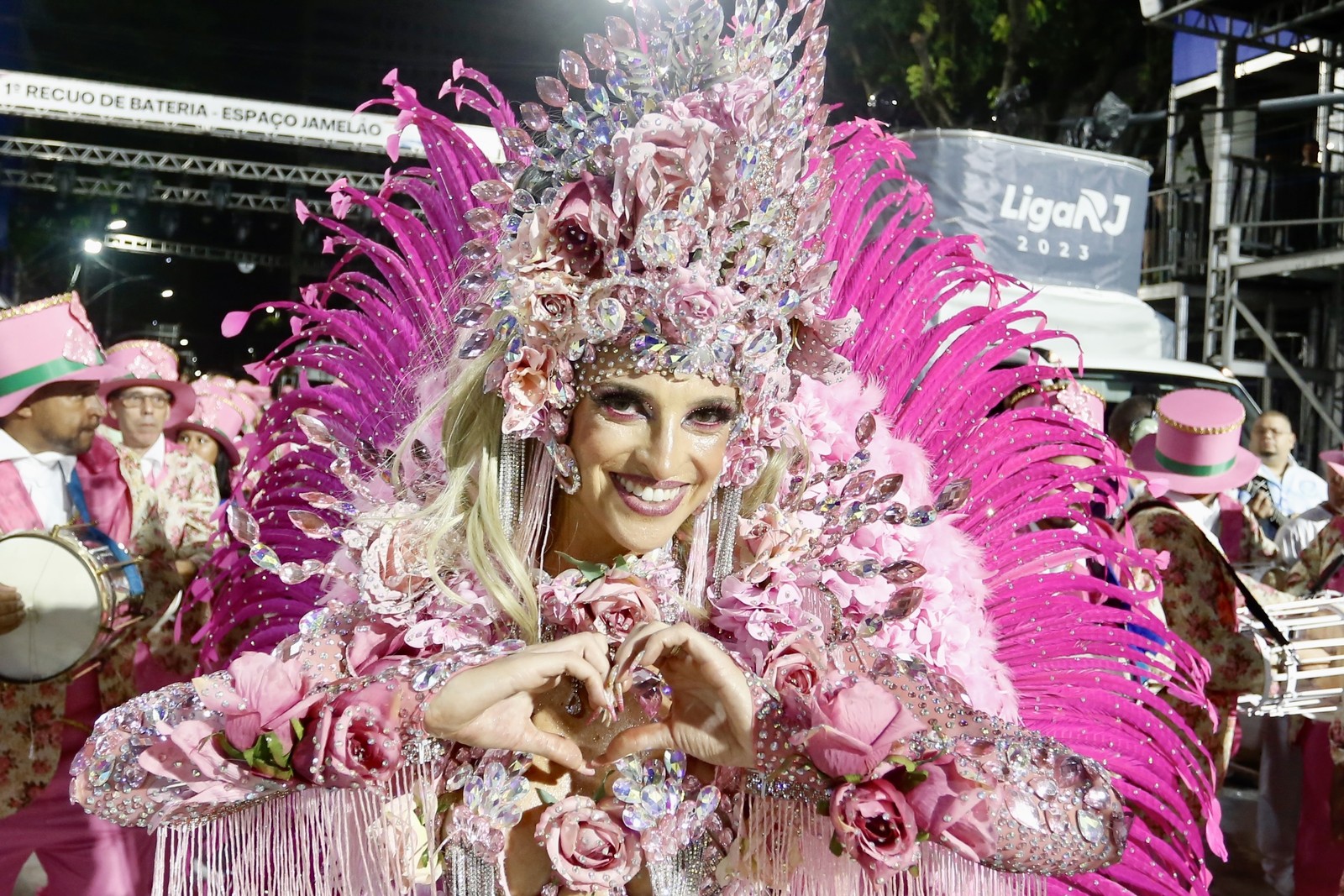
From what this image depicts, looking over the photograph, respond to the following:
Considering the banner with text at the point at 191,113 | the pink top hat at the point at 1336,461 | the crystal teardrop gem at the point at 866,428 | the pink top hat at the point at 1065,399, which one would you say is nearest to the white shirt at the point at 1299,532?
the pink top hat at the point at 1336,461

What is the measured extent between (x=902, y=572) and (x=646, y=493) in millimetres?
463

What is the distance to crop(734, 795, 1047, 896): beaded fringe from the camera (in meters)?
1.43

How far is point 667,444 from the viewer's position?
1.61m

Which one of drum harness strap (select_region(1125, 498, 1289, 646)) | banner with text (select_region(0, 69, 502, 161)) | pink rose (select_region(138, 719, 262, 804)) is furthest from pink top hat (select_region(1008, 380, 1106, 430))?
banner with text (select_region(0, 69, 502, 161))

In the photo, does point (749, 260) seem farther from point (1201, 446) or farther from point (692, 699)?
point (1201, 446)

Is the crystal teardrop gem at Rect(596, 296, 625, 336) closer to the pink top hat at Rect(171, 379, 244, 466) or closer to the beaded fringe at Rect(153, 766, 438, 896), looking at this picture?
the beaded fringe at Rect(153, 766, 438, 896)

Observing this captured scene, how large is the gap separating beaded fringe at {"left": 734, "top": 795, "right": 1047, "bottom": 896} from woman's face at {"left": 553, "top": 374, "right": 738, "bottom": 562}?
45 centimetres

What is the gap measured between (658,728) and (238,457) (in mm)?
4059

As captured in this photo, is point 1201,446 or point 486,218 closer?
point 486,218

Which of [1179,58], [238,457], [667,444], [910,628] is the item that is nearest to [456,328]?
[667,444]

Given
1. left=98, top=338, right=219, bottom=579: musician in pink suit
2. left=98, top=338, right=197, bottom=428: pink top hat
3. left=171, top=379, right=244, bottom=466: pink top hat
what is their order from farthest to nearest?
1. left=171, top=379, right=244, bottom=466: pink top hat
2. left=98, top=338, right=197, bottom=428: pink top hat
3. left=98, top=338, right=219, bottom=579: musician in pink suit

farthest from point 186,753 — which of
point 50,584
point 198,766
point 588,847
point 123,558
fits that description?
point 123,558

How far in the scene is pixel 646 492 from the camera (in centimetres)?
164

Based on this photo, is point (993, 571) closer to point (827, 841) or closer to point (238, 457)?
point (827, 841)
